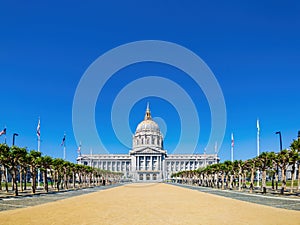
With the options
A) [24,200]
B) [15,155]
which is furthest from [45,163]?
[24,200]

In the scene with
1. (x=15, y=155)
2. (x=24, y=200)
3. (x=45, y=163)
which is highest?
(x=15, y=155)

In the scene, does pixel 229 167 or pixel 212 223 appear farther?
pixel 229 167

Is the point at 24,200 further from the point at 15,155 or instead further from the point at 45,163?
the point at 45,163

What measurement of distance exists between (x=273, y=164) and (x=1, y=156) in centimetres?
4023

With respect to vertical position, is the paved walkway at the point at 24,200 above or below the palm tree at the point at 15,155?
below

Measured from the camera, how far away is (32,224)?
18.1 m

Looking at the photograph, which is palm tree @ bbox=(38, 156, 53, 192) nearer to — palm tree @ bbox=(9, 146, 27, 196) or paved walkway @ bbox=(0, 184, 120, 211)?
palm tree @ bbox=(9, 146, 27, 196)

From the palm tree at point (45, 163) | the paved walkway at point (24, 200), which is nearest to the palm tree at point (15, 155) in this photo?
the paved walkway at point (24, 200)

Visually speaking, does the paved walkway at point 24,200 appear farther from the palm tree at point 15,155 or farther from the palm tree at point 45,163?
the palm tree at point 45,163

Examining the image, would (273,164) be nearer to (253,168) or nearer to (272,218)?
(253,168)

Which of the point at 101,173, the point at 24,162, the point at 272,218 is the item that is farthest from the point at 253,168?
the point at 101,173

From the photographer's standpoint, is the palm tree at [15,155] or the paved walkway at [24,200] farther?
the palm tree at [15,155]

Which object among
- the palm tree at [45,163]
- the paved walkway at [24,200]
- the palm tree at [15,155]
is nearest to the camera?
the paved walkway at [24,200]

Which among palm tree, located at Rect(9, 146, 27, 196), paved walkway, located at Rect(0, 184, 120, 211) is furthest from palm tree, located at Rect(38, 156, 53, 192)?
paved walkway, located at Rect(0, 184, 120, 211)
